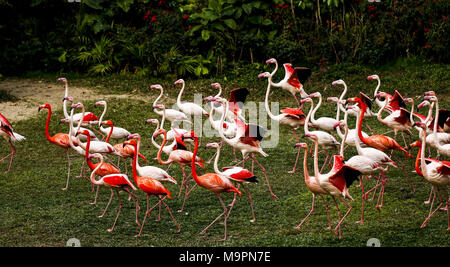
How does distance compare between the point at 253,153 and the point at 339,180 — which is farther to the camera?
the point at 253,153

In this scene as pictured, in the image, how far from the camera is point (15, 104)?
37.4ft

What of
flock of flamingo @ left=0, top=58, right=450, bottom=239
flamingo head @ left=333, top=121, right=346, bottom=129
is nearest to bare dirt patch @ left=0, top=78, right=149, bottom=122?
flock of flamingo @ left=0, top=58, right=450, bottom=239

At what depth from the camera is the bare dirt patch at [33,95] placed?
1099 cm

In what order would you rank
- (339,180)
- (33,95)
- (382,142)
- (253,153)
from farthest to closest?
(33,95), (253,153), (382,142), (339,180)

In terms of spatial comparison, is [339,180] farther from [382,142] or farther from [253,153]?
[253,153]

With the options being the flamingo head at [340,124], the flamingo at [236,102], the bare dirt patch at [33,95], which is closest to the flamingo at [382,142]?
the flamingo head at [340,124]

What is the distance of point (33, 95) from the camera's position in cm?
1202

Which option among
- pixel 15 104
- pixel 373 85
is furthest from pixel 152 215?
pixel 373 85

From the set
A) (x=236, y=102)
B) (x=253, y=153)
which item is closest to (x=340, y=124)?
(x=253, y=153)

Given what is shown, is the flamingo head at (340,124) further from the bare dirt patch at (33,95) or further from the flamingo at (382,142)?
the bare dirt patch at (33,95)

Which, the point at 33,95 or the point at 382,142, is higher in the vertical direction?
the point at 382,142

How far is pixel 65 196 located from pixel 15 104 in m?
4.71

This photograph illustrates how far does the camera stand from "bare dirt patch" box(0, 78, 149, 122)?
11.0 metres

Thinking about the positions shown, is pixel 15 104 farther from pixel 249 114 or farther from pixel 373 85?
pixel 373 85
